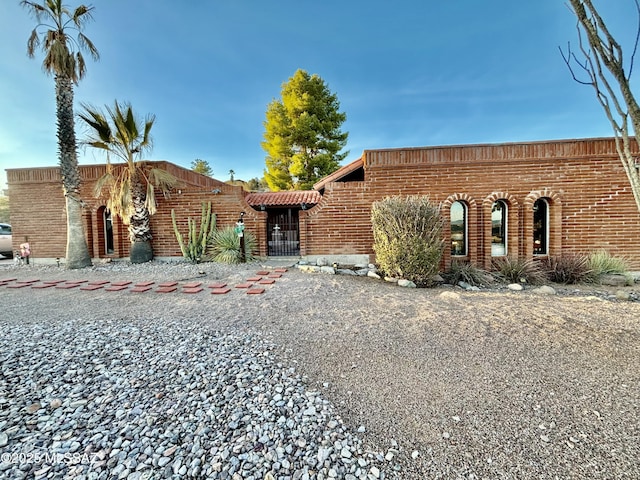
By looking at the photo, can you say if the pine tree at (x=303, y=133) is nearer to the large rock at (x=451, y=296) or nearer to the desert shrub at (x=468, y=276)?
the desert shrub at (x=468, y=276)

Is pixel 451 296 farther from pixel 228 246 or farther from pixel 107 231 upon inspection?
pixel 107 231

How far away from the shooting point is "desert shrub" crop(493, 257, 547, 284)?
24.9 ft

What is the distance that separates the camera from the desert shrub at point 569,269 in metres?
7.57

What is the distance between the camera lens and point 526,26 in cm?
738

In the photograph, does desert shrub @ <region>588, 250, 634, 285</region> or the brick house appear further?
the brick house

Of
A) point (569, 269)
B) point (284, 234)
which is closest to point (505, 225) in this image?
point (569, 269)

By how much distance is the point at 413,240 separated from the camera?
6473 mm

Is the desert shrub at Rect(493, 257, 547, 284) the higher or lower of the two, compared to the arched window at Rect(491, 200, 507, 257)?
lower

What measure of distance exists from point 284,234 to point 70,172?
751 cm

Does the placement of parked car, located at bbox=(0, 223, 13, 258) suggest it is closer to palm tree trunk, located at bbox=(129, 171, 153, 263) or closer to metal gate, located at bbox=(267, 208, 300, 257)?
palm tree trunk, located at bbox=(129, 171, 153, 263)

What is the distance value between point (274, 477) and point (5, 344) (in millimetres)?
3933

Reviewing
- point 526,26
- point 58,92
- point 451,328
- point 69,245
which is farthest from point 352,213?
point 58,92

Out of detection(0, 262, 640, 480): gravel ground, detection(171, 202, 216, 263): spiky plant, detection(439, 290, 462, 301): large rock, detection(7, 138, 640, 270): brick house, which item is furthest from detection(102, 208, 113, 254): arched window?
detection(439, 290, 462, 301): large rock

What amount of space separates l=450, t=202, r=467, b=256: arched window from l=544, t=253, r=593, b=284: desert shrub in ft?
7.76
